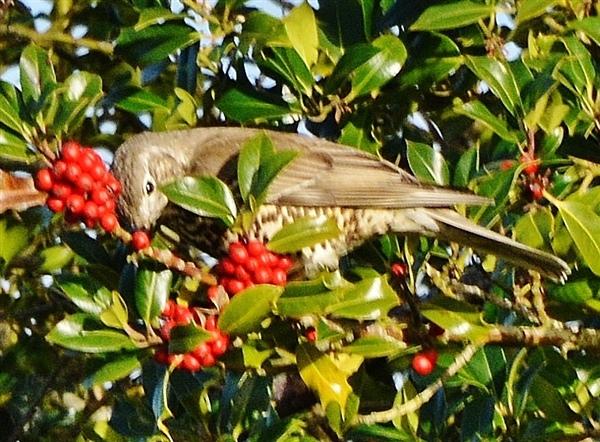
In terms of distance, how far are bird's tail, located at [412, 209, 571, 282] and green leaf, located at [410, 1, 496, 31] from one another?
17.0 inches

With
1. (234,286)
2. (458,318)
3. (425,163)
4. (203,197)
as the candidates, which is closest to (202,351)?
(234,286)

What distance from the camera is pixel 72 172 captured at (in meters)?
1.72

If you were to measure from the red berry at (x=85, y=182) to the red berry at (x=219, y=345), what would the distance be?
0.32 metres

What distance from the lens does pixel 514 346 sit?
6.85ft

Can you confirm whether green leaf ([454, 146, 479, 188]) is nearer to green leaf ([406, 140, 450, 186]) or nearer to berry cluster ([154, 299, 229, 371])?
green leaf ([406, 140, 450, 186])

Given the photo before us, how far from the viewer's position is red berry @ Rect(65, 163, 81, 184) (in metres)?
1.72

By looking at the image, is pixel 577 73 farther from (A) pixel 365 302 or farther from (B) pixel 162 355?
(B) pixel 162 355

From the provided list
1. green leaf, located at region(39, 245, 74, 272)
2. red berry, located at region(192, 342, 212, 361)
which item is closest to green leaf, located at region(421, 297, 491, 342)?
red berry, located at region(192, 342, 212, 361)

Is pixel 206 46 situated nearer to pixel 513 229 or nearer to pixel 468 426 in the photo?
pixel 513 229

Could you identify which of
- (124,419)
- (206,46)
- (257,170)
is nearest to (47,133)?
(257,170)

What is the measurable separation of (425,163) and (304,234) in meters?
0.46

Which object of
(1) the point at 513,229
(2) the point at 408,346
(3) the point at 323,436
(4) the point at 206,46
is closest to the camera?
(2) the point at 408,346

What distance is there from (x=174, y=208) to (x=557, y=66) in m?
1.02

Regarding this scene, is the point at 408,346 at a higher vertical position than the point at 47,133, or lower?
lower
